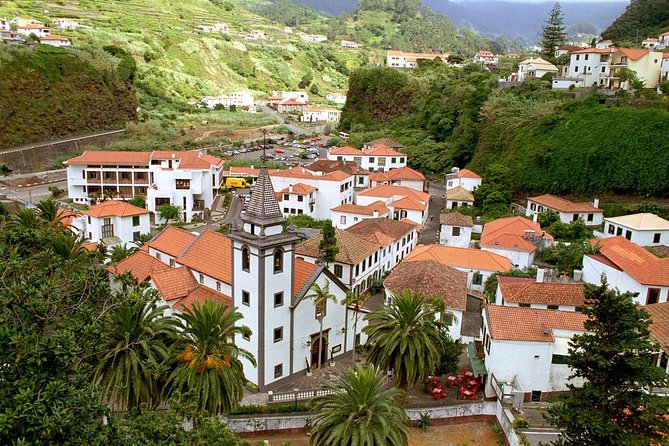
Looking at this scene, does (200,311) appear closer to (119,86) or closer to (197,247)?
(197,247)

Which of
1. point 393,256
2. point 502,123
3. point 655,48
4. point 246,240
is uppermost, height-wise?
point 655,48

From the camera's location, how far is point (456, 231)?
50.1 m

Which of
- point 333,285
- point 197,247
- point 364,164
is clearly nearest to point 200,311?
point 333,285

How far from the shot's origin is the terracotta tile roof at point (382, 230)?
43831 millimetres

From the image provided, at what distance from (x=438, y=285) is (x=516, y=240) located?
14.3m

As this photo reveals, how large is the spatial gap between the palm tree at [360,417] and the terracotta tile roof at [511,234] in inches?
1083

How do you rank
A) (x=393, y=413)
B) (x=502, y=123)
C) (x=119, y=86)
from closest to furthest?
(x=393, y=413) → (x=502, y=123) → (x=119, y=86)

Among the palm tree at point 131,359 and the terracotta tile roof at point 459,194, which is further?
the terracotta tile roof at point 459,194

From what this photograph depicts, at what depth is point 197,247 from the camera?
1341 inches

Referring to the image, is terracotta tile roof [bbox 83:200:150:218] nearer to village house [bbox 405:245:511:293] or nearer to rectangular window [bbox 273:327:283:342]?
village house [bbox 405:245:511:293]

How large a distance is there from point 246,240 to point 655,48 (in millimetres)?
81298

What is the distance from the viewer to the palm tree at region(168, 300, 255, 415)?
20.2 m

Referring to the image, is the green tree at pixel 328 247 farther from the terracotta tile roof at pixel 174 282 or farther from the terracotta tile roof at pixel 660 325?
the terracotta tile roof at pixel 660 325

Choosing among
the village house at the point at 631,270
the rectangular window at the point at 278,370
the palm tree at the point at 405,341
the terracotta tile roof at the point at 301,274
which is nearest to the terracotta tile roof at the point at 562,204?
the village house at the point at 631,270
